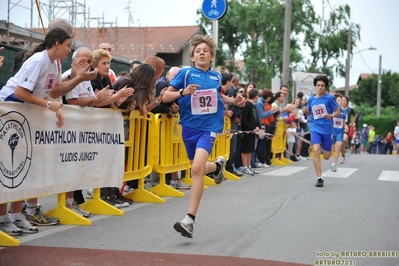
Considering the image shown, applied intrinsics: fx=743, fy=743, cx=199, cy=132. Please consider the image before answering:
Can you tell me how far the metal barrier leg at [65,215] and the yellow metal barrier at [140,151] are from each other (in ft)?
5.40

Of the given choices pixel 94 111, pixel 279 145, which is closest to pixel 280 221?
pixel 94 111

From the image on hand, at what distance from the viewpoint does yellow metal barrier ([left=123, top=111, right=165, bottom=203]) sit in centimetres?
1016

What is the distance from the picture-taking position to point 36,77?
7355mm

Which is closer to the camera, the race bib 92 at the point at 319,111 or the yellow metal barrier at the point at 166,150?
the yellow metal barrier at the point at 166,150

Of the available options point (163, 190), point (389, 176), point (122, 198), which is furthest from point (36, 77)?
point (389, 176)

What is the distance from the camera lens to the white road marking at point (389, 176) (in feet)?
50.0

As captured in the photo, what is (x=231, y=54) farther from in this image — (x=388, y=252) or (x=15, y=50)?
(x=388, y=252)

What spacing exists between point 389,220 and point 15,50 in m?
6.31

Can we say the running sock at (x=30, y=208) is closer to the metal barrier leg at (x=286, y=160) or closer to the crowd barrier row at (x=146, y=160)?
the crowd barrier row at (x=146, y=160)

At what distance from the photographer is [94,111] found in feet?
29.3

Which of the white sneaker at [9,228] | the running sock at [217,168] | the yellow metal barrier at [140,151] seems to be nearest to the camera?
the white sneaker at [9,228]

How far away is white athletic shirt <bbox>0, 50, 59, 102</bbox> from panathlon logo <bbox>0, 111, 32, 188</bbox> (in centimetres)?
33

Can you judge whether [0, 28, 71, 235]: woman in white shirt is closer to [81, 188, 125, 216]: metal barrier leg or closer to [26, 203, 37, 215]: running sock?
[26, 203, 37, 215]: running sock

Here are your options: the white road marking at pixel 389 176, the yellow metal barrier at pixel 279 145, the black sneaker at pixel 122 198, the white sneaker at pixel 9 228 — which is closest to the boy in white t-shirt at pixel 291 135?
the yellow metal barrier at pixel 279 145
